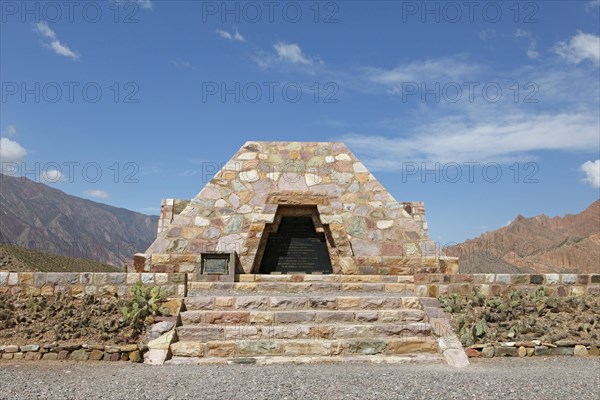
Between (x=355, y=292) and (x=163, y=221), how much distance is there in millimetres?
8164

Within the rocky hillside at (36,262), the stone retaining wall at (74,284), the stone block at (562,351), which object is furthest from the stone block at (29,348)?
the rocky hillside at (36,262)

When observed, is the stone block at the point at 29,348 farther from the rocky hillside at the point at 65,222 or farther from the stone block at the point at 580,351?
the rocky hillside at the point at 65,222

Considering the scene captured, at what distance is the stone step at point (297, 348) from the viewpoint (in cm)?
857

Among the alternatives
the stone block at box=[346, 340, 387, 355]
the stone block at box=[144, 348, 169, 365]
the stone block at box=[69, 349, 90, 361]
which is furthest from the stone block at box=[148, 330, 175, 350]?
the stone block at box=[346, 340, 387, 355]

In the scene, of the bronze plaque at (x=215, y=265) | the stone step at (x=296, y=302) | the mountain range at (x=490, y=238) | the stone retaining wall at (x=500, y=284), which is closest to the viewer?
the stone step at (x=296, y=302)

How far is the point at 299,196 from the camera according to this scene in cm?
1439

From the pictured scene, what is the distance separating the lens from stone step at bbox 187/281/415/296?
39.0ft

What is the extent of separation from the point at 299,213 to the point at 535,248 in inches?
1615

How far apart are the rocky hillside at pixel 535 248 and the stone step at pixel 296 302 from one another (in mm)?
26402

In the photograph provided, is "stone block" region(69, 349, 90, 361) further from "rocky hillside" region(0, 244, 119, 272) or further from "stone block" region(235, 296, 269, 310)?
"rocky hillside" region(0, 244, 119, 272)

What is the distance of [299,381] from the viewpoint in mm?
6805

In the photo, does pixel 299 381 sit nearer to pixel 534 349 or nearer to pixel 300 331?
pixel 300 331

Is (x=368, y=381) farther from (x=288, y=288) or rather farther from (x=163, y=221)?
(x=163, y=221)

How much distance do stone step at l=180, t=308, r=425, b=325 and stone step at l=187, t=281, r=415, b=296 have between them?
2.18 meters
